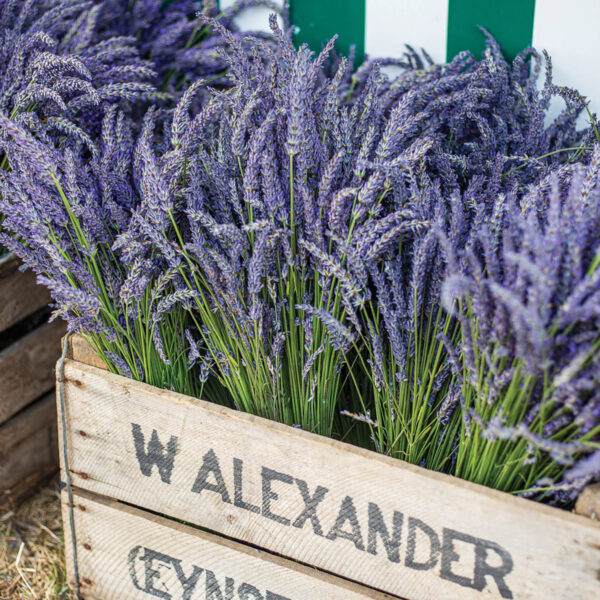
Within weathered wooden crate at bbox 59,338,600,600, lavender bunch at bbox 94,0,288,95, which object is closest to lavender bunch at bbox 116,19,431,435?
weathered wooden crate at bbox 59,338,600,600

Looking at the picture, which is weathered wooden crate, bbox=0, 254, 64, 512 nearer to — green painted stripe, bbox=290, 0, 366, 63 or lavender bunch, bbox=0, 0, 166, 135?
lavender bunch, bbox=0, 0, 166, 135

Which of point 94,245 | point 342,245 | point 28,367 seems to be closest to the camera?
point 342,245

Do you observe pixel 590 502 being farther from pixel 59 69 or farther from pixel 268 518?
pixel 59 69

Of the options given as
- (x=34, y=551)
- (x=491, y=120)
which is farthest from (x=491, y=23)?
(x=34, y=551)

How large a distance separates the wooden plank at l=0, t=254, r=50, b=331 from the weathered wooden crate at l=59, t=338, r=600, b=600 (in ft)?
1.03

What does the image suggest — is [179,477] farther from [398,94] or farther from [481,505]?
[398,94]

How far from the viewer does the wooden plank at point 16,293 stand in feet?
4.45

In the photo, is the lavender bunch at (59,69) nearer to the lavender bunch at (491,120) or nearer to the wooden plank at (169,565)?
the lavender bunch at (491,120)

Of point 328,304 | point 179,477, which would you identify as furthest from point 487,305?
point 179,477

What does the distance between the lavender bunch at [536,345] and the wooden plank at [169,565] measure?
1.10ft

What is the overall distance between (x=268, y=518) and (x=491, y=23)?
109cm

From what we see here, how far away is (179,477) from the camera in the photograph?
3.70 ft

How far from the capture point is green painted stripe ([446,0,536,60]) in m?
1.32

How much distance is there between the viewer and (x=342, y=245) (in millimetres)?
922
